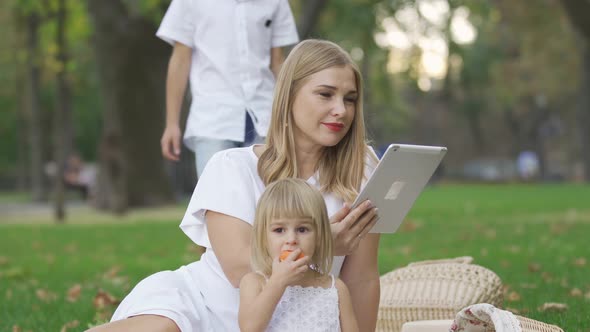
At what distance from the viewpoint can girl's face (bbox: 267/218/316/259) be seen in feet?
10.6

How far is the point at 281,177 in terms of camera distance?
369 cm

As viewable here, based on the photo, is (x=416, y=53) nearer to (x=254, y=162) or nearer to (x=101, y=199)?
(x=101, y=199)

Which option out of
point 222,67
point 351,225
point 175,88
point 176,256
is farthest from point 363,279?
point 176,256

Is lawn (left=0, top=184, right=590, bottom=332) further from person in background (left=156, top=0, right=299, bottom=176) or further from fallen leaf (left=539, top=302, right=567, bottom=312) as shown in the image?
person in background (left=156, top=0, right=299, bottom=176)

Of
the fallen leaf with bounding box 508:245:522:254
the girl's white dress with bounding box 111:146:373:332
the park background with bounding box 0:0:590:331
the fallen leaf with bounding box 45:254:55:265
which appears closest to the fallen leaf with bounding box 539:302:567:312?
the park background with bounding box 0:0:590:331

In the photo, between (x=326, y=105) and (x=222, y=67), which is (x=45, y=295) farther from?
(x=326, y=105)

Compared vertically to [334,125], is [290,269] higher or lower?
lower

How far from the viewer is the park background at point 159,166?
7.48 metres

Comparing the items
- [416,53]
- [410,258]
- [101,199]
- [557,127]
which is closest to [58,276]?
[410,258]

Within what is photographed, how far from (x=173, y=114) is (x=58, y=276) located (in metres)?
3.62

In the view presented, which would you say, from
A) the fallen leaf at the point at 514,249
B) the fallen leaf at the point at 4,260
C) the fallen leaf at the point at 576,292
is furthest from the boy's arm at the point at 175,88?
the fallen leaf at the point at 514,249

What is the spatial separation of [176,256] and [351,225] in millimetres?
6912

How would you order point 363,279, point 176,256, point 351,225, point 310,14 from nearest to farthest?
point 351,225
point 363,279
point 176,256
point 310,14

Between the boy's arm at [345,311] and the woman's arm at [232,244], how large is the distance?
1.16 feet
